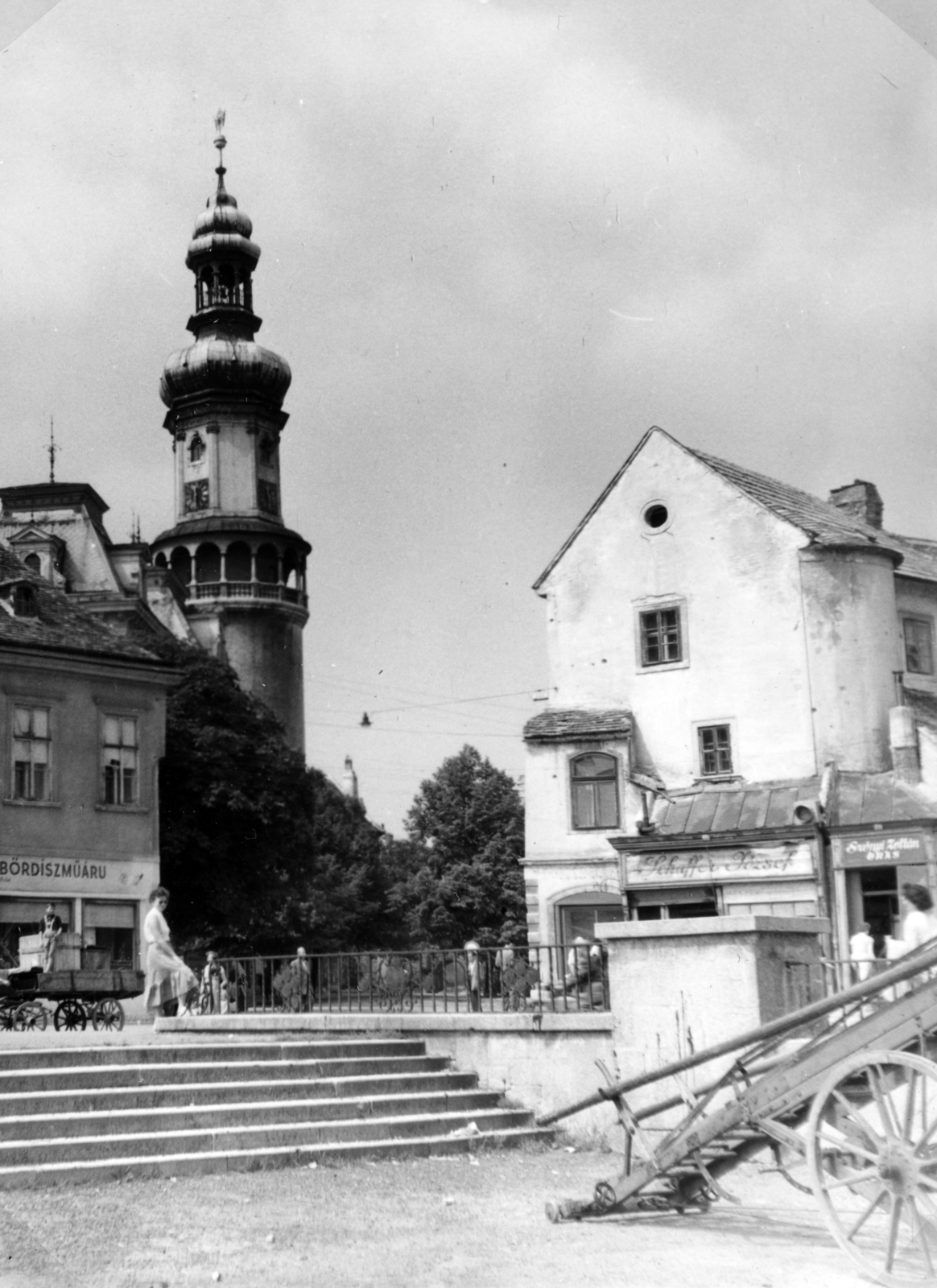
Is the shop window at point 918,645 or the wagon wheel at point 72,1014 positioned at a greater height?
the shop window at point 918,645

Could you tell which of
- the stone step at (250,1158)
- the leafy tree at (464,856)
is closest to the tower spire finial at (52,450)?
the stone step at (250,1158)

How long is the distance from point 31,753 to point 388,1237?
78.0 feet

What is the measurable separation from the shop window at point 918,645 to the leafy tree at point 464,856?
2232 centimetres

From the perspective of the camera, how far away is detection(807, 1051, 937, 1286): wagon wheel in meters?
7.02

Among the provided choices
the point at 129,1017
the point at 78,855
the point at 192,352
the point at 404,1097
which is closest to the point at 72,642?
the point at 78,855

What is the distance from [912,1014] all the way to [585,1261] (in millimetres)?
2018

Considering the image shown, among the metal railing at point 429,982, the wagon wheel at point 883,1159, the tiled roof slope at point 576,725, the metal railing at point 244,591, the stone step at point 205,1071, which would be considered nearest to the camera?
the wagon wheel at point 883,1159

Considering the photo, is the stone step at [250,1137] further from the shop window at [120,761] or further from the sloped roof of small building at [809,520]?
the sloped roof of small building at [809,520]

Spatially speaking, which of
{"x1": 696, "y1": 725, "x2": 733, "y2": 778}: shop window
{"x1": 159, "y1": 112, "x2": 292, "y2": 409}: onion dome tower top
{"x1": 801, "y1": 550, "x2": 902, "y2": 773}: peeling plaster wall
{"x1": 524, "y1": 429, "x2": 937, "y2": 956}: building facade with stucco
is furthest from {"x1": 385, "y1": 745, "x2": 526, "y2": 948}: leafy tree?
{"x1": 159, "y1": 112, "x2": 292, "y2": 409}: onion dome tower top

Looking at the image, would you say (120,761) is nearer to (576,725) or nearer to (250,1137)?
(576,725)

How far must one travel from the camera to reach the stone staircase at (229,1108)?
11.0 m

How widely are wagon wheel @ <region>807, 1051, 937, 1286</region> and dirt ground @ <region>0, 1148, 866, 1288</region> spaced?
0.23 m

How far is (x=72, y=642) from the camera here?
31.8 metres

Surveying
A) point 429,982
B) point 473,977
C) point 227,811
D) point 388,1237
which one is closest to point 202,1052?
point 473,977
